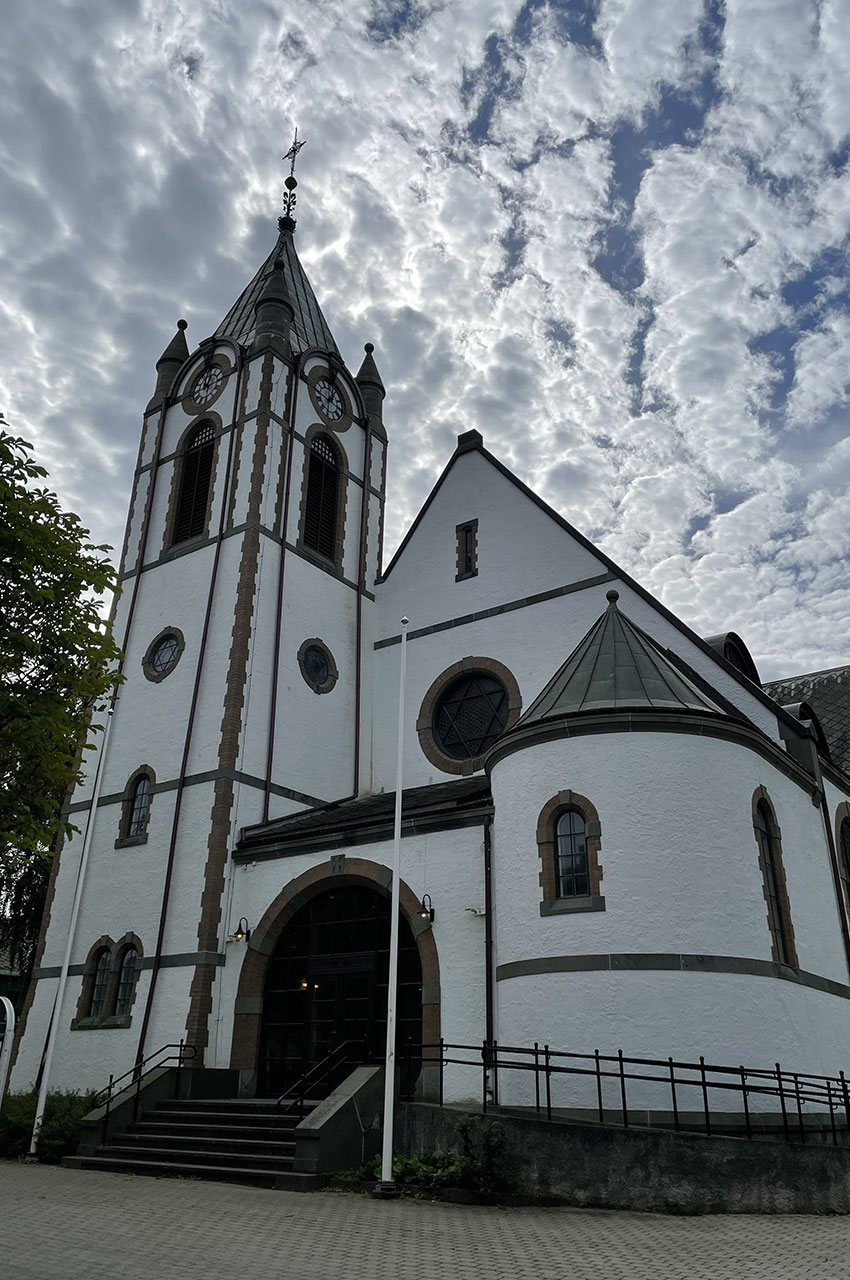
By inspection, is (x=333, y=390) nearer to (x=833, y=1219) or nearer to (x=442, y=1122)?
(x=442, y=1122)

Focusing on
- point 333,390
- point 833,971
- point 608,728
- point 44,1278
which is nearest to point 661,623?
point 608,728

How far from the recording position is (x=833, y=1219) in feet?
39.3

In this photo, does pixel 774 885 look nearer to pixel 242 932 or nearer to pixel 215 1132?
pixel 215 1132

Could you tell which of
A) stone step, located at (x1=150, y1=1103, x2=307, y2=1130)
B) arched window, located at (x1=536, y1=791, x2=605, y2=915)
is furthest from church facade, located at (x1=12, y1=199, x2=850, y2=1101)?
stone step, located at (x1=150, y1=1103, x2=307, y2=1130)

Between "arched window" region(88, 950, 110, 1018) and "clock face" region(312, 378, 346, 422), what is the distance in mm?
15445

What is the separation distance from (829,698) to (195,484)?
59.7 ft

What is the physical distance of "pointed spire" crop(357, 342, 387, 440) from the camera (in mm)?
30766

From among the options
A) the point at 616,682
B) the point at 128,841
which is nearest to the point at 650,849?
the point at 616,682

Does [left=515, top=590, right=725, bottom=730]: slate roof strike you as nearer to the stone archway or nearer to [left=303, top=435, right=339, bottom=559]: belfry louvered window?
the stone archway

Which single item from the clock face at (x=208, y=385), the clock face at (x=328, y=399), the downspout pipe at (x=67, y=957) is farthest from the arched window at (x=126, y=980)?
the clock face at (x=328, y=399)

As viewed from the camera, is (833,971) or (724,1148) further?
(833,971)

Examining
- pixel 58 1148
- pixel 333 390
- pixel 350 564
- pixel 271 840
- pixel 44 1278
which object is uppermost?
pixel 333 390

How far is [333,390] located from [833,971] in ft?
65.6

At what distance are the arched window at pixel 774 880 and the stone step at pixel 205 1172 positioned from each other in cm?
768
